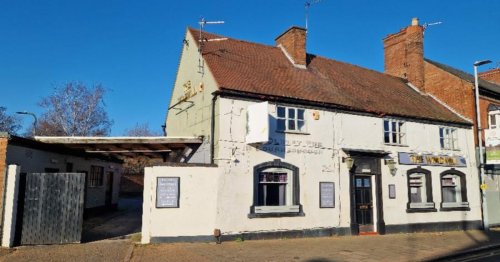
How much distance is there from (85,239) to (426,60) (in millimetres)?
21574

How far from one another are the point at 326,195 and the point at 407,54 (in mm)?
13059

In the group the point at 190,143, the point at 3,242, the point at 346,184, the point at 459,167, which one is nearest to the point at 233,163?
the point at 190,143

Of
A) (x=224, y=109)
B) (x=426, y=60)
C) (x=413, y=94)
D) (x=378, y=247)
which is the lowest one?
(x=378, y=247)

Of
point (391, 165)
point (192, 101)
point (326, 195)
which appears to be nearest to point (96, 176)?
point (192, 101)

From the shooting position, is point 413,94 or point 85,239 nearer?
point 85,239

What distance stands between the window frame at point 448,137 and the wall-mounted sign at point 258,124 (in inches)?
437

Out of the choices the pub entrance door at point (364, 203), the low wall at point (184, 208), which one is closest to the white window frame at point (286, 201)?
the low wall at point (184, 208)

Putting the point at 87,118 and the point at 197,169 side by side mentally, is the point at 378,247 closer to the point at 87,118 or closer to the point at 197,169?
the point at 197,169

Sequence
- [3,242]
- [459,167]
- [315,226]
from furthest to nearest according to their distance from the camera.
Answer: [459,167], [315,226], [3,242]

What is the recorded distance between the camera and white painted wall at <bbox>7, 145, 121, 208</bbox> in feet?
46.0

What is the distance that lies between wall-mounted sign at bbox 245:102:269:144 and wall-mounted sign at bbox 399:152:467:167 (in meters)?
7.90

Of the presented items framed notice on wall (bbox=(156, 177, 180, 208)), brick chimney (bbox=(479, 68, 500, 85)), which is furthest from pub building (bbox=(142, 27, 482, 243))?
brick chimney (bbox=(479, 68, 500, 85))

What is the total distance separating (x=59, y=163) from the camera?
17547 millimetres

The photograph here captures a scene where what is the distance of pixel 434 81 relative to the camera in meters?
24.2
